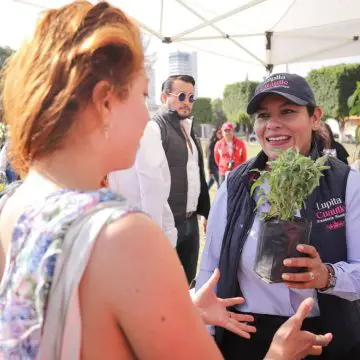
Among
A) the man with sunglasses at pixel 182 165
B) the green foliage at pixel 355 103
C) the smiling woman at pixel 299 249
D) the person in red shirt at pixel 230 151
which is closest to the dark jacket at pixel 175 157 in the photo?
the man with sunglasses at pixel 182 165

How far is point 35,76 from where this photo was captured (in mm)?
913

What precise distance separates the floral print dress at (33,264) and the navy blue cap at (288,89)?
1272 mm

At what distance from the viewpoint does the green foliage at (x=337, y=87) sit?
129 feet

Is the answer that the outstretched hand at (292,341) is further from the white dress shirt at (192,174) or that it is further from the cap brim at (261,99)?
the white dress shirt at (192,174)

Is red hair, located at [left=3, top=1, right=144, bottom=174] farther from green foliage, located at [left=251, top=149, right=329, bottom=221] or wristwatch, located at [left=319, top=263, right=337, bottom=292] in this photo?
wristwatch, located at [left=319, top=263, right=337, bottom=292]

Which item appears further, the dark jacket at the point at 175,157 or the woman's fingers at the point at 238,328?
the dark jacket at the point at 175,157

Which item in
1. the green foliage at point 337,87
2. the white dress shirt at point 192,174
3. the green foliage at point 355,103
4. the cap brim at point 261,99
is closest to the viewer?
the cap brim at point 261,99

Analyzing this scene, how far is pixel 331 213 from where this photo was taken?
1.77 m

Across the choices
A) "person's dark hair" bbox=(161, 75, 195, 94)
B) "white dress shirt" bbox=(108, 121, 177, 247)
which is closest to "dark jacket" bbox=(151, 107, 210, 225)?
"person's dark hair" bbox=(161, 75, 195, 94)

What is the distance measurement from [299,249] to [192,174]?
9.51 feet

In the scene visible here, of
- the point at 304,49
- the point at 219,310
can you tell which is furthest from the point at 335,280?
the point at 304,49

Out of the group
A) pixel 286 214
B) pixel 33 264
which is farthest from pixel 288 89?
pixel 33 264

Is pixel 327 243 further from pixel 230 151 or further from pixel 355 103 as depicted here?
pixel 230 151

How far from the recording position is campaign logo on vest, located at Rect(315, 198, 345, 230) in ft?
5.79
